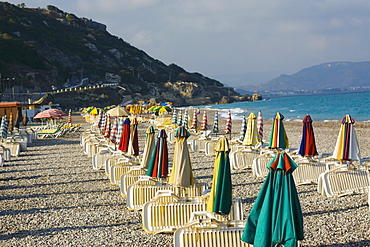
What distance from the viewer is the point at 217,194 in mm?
6109

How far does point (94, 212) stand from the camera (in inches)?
331

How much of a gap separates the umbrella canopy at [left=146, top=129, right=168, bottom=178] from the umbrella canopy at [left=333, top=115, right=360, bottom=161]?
3.69 meters

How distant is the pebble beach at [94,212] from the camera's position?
21.8 ft

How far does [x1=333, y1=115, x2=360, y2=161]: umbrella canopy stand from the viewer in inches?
365

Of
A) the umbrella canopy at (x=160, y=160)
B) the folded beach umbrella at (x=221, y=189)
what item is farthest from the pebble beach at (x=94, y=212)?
the folded beach umbrella at (x=221, y=189)

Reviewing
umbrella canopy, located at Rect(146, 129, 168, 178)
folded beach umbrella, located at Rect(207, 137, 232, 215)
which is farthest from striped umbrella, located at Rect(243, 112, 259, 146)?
folded beach umbrella, located at Rect(207, 137, 232, 215)

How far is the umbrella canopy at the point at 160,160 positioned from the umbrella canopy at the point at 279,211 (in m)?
3.95

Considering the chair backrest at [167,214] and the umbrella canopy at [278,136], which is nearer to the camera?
the chair backrest at [167,214]

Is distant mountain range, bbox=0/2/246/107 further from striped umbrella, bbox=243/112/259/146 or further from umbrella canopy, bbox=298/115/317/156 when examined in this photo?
umbrella canopy, bbox=298/115/317/156

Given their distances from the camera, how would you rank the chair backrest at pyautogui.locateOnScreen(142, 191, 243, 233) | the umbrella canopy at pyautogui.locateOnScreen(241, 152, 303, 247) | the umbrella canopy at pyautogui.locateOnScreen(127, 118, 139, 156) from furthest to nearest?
the umbrella canopy at pyautogui.locateOnScreen(127, 118, 139, 156)
the chair backrest at pyautogui.locateOnScreen(142, 191, 243, 233)
the umbrella canopy at pyautogui.locateOnScreen(241, 152, 303, 247)

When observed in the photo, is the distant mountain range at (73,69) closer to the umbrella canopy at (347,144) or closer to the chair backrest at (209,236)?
the umbrella canopy at (347,144)

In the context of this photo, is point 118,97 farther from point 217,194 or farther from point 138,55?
point 217,194

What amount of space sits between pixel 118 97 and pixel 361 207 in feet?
289

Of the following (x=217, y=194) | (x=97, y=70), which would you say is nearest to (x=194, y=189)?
(x=217, y=194)
